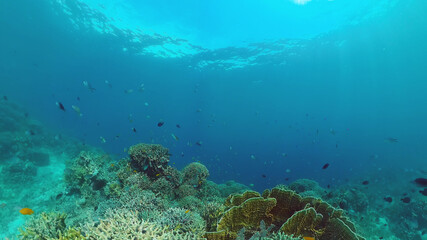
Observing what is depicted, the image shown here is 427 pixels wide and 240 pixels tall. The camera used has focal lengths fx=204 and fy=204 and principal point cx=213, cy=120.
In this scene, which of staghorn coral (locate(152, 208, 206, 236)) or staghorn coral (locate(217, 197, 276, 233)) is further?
staghorn coral (locate(152, 208, 206, 236))

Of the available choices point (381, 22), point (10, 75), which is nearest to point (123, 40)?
point (381, 22)

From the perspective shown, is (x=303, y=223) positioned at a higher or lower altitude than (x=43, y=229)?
lower

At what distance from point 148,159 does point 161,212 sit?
3.86 m

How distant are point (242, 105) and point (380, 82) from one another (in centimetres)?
4853

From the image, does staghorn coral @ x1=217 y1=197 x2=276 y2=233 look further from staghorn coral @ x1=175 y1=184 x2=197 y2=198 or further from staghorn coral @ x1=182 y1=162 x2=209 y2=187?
staghorn coral @ x1=182 y1=162 x2=209 y2=187

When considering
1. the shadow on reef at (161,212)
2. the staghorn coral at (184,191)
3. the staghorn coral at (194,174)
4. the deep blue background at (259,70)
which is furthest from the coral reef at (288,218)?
the deep blue background at (259,70)

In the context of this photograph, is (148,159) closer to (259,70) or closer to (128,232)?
(128,232)

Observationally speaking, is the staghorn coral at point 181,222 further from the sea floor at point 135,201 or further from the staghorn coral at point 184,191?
the staghorn coral at point 184,191

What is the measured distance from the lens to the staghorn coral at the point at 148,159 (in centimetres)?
898

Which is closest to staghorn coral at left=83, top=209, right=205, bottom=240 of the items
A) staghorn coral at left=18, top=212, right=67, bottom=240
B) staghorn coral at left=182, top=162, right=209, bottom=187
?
staghorn coral at left=18, top=212, right=67, bottom=240

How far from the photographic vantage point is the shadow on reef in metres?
3.73

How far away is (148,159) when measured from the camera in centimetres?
897

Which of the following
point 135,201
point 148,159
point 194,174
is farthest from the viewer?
point 194,174

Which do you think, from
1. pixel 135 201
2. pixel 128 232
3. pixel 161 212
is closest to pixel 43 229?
pixel 135 201
